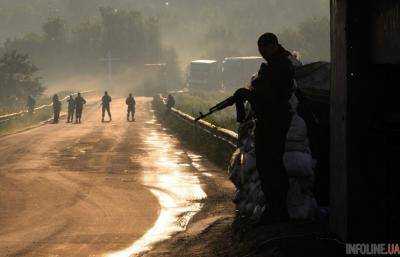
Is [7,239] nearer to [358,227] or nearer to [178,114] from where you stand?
[358,227]

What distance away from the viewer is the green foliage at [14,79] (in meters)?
73.6

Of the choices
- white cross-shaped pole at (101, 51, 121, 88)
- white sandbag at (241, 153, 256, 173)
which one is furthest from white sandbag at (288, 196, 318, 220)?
white cross-shaped pole at (101, 51, 121, 88)

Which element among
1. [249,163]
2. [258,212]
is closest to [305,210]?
[258,212]

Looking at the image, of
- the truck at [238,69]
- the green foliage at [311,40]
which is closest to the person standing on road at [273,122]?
the truck at [238,69]

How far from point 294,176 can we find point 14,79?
226 feet

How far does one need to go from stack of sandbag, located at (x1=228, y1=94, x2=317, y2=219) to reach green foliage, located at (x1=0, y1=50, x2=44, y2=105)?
2539 inches

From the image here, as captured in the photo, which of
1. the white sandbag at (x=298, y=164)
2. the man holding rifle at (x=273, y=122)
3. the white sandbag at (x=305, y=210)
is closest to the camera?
the man holding rifle at (x=273, y=122)

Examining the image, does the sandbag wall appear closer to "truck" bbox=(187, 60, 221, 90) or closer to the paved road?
the paved road

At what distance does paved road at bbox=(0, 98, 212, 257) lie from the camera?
918 centimetres

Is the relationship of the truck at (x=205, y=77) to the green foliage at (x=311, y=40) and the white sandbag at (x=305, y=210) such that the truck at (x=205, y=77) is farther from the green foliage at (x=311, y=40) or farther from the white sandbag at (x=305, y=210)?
the white sandbag at (x=305, y=210)

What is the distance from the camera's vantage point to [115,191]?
1371cm

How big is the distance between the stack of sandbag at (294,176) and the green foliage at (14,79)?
6448cm

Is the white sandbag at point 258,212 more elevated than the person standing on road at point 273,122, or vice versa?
the person standing on road at point 273,122

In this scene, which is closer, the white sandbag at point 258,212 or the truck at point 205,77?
the white sandbag at point 258,212
